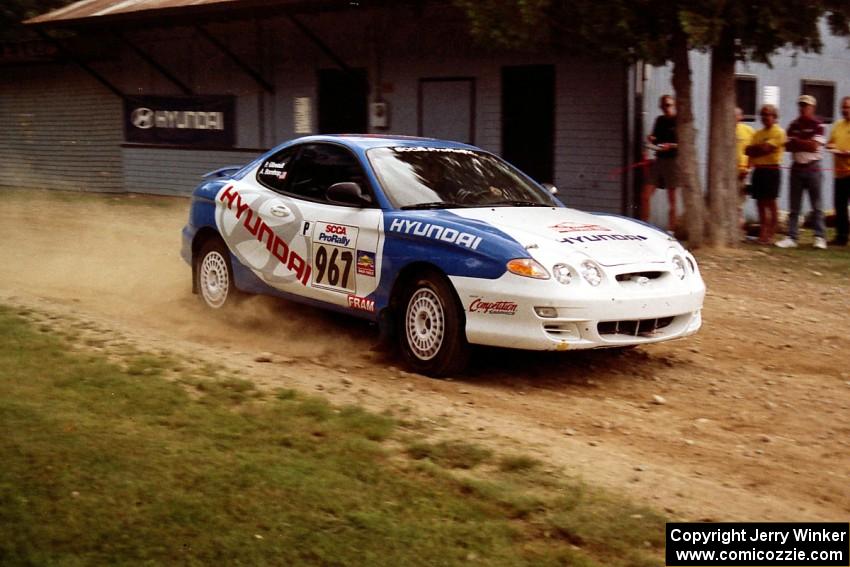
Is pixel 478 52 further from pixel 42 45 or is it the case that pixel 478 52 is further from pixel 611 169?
pixel 42 45

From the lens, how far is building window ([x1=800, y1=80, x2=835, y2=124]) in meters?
20.8

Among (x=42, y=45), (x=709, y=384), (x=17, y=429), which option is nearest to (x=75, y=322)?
(x=17, y=429)

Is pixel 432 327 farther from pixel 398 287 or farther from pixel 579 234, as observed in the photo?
pixel 579 234

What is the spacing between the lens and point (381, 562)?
4.25 m

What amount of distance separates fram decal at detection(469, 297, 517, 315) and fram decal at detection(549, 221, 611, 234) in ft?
2.47

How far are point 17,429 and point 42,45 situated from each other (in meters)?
22.7

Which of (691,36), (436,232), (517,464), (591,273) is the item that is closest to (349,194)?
(436,232)

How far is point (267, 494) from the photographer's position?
4.82 meters

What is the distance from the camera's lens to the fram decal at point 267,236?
852 centimetres

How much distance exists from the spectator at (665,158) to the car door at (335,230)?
7473 mm

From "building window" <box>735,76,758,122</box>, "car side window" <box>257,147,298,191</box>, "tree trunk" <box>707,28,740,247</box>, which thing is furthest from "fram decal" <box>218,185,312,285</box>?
"building window" <box>735,76,758,122</box>

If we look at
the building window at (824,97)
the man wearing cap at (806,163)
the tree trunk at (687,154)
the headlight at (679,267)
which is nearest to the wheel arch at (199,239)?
the headlight at (679,267)

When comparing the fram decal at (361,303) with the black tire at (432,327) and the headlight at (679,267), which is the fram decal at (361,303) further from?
the headlight at (679,267)

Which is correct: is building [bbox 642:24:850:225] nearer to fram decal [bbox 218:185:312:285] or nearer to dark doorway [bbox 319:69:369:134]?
dark doorway [bbox 319:69:369:134]
